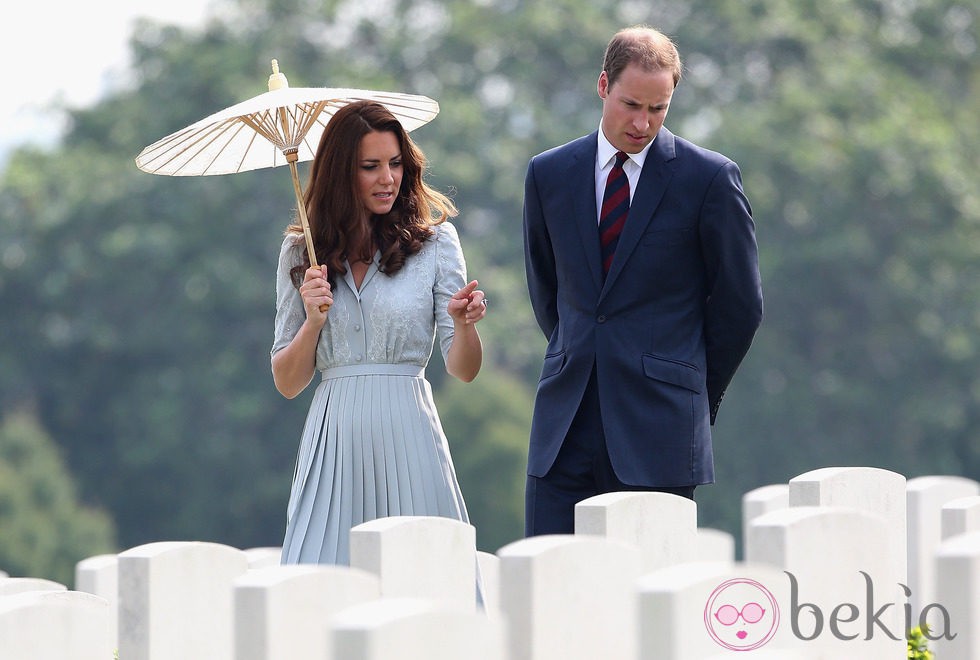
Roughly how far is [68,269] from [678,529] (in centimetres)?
1924

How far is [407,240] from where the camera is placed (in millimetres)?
3840

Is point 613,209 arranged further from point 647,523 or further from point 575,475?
point 647,523

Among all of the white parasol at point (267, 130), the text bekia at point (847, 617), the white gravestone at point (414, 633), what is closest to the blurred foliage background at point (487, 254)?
the white parasol at point (267, 130)

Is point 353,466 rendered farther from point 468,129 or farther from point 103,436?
point 103,436

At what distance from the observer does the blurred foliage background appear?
2072 cm

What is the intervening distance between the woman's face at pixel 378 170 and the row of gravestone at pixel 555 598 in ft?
3.32

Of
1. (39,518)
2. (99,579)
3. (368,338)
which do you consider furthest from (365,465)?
(39,518)

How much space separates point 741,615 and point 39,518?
17.8m

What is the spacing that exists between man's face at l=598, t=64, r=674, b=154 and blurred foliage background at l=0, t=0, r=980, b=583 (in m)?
15.6

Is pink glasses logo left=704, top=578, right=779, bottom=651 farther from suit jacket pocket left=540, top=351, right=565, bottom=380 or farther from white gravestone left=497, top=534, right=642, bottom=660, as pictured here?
suit jacket pocket left=540, top=351, right=565, bottom=380

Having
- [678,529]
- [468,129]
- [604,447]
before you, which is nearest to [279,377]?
[604,447]

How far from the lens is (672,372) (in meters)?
3.72

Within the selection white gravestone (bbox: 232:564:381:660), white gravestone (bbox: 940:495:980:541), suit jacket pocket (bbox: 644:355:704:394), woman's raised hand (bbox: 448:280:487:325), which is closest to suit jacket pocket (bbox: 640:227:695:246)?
suit jacket pocket (bbox: 644:355:704:394)

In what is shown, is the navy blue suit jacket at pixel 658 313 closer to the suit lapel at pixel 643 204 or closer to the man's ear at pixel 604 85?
the suit lapel at pixel 643 204
